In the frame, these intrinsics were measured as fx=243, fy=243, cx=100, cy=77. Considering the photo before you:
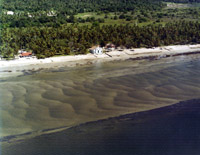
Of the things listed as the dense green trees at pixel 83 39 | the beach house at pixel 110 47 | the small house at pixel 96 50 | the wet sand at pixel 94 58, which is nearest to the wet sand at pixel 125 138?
A: the wet sand at pixel 94 58

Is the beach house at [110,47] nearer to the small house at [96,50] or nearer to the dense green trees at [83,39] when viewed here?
the dense green trees at [83,39]

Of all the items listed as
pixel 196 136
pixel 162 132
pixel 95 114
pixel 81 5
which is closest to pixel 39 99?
pixel 95 114

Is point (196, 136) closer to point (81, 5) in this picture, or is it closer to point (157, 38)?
point (157, 38)

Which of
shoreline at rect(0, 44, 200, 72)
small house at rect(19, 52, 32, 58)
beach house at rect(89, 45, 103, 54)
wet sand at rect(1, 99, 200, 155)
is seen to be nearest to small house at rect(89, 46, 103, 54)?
beach house at rect(89, 45, 103, 54)

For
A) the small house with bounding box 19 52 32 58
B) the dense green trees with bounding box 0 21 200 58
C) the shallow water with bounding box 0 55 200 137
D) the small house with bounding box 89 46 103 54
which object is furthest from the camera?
the small house with bounding box 89 46 103 54

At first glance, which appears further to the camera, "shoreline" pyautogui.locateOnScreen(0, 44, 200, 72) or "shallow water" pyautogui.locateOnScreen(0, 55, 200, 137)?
"shoreline" pyautogui.locateOnScreen(0, 44, 200, 72)

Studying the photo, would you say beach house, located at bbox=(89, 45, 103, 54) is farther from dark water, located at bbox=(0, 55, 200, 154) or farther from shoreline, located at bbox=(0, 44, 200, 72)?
dark water, located at bbox=(0, 55, 200, 154)

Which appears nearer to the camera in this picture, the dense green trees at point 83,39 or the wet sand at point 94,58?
the wet sand at point 94,58
